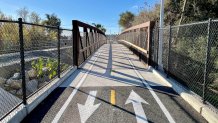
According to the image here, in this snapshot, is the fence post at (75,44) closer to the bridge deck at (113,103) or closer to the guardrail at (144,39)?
the bridge deck at (113,103)

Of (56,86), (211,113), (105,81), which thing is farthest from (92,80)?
(211,113)

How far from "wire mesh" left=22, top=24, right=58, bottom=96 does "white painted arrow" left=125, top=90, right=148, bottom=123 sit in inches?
131

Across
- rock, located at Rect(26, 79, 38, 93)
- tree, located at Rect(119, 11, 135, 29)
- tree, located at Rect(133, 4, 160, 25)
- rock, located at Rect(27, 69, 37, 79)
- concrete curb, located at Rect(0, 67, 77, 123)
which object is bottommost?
rock, located at Rect(26, 79, 38, 93)

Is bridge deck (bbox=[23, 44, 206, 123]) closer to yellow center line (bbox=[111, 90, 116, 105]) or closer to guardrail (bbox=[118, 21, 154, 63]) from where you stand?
yellow center line (bbox=[111, 90, 116, 105])

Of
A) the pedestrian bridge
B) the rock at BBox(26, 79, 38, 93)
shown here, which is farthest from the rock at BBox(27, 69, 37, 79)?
the pedestrian bridge

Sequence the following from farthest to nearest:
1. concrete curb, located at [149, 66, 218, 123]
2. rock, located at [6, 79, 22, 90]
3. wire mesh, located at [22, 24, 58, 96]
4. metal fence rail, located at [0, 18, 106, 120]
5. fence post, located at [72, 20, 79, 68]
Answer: fence post, located at [72, 20, 79, 68], rock, located at [6, 79, 22, 90], wire mesh, located at [22, 24, 58, 96], metal fence rail, located at [0, 18, 106, 120], concrete curb, located at [149, 66, 218, 123]

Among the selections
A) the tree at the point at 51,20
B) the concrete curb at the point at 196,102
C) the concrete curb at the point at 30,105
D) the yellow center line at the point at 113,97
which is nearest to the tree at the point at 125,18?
the tree at the point at 51,20

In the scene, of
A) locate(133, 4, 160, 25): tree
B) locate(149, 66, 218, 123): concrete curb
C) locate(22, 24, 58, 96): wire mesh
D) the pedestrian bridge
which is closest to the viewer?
locate(149, 66, 218, 123): concrete curb

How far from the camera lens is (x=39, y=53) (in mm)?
9219

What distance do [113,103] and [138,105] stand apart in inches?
25.7

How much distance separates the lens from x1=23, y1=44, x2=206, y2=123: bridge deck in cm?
545

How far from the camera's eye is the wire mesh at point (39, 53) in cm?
829

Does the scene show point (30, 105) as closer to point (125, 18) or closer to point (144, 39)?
point (144, 39)

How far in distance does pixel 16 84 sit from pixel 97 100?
18.6ft
